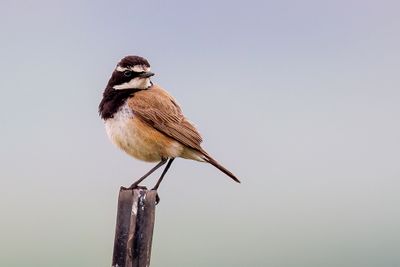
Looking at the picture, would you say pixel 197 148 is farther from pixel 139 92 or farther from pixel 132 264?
pixel 132 264

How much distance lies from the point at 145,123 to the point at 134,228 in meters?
3.03

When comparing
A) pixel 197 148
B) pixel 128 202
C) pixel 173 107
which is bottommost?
pixel 128 202

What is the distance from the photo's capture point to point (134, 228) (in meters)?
6.51

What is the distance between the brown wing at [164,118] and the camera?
9305 millimetres

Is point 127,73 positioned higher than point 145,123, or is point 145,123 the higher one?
point 127,73

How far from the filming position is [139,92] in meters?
9.57

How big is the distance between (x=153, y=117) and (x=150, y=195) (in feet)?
8.93

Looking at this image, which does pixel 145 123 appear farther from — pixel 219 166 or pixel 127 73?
pixel 219 166

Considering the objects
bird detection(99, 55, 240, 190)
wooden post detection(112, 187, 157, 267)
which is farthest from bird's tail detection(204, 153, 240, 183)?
wooden post detection(112, 187, 157, 267)

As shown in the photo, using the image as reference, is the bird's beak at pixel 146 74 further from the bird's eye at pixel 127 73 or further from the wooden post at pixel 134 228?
the wooden post at pixel 134 228

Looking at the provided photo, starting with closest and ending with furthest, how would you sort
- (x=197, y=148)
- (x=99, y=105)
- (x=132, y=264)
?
(x=132, y=264) → (x=197, y=148) → (x=99, y=105)

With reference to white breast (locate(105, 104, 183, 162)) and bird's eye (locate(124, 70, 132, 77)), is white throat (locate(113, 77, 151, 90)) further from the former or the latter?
white breast (locate(105, 104, 183, 162))

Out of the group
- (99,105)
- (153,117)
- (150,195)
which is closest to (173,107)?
(153,117)

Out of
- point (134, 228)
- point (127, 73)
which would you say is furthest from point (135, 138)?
point (134, 228)
